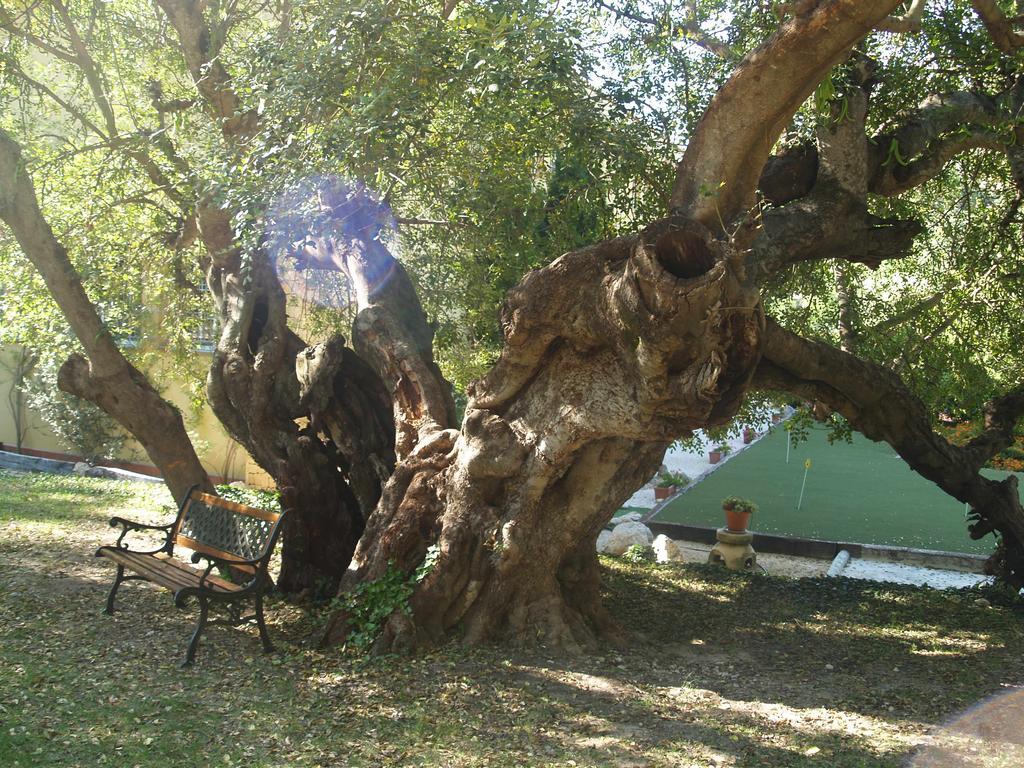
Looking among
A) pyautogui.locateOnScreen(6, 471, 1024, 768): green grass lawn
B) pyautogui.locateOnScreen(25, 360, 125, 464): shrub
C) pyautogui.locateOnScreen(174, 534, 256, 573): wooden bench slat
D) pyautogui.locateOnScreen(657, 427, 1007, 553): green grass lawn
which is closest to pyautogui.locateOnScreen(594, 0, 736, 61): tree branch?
pyautogui.locateOnScreen(6, 471, 1024, 768): green grass lawn

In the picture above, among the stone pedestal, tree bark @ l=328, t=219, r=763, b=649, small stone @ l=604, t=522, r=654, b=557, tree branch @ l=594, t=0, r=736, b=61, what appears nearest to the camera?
tree bark @ l=328, t=219, r=763, b=649

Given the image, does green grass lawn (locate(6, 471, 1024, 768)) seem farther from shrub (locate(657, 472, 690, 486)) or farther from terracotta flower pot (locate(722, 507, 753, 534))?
shrub (locate(657, 472, 690, 486))

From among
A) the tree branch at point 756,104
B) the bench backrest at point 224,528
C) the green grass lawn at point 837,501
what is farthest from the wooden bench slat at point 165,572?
the green grass lawn at point 837,501

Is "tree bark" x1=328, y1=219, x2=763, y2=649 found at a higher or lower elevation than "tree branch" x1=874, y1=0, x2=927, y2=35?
lower

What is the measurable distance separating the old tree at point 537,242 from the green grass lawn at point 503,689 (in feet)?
2.29

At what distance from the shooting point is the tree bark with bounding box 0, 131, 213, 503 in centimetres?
795

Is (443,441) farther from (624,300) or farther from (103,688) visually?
(103,688)

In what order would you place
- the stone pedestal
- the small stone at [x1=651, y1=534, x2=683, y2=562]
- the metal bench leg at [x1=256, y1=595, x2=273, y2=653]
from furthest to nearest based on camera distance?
the stone pedestal < the small stone at [x1=651, y1=534, x2=683, y2=562] < the metal bench leg at [x1=256, y1=595, x2=273, y2=653]

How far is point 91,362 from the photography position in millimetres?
8367

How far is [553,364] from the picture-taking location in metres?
6.54

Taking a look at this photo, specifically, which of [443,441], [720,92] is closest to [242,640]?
[443,441]

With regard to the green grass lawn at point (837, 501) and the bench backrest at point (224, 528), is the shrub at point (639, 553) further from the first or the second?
the bench backrest at point (224, 528)

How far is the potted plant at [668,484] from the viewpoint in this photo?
60.1 ft

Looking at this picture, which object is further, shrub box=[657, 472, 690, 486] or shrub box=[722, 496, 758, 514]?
shrub box=[657, 472, 690, 486]
